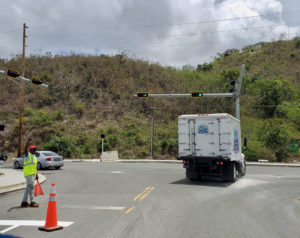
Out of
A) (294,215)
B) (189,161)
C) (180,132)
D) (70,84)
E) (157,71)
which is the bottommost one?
(294,215)

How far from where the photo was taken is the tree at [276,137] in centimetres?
3491

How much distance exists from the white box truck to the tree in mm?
20779

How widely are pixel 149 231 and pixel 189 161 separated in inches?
367

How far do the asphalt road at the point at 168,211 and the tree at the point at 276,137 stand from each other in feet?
71.3

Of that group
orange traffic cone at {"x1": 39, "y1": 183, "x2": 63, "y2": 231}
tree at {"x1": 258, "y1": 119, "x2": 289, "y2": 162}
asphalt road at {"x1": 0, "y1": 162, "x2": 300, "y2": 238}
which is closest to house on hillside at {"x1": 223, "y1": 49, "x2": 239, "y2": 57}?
tree at {"x1": 258, "y1": 119, "x2": 289, "y2": 162}

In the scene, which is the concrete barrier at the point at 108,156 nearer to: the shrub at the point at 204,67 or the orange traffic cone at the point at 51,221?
the orange traffic cone at the point at 51,221

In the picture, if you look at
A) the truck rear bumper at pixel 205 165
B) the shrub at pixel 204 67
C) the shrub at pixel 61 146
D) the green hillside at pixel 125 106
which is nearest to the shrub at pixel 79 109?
the green hillside at pixel 125 106

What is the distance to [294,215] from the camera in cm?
883

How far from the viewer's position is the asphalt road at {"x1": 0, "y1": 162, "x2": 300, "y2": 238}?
22.4ft

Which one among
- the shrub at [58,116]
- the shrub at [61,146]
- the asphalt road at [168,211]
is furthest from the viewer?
the shrub at [58,116]

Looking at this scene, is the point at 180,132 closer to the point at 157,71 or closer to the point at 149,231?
the point at 149,231

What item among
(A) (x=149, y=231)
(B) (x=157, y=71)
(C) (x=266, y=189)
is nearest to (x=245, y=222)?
(A) (x=149, y=231)

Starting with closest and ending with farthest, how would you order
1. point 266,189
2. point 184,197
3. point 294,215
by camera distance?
1. point 294,215
2. point 184,197
3. point 266,189

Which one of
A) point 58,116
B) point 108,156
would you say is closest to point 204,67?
point 58,116
